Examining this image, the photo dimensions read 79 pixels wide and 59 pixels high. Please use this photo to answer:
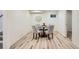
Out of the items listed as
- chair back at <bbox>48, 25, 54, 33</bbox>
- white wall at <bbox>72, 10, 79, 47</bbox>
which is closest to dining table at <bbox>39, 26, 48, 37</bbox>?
chair back at <bbox>48, 25, 54, 33</bbox>

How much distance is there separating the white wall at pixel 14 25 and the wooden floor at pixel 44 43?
11 cm

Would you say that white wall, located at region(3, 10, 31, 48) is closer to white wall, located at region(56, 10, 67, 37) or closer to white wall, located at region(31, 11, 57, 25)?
white wall, located at region(31, 11, 57, 25)

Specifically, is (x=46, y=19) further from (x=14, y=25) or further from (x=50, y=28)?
(x=14, y=25)

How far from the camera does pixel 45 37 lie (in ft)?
8.30

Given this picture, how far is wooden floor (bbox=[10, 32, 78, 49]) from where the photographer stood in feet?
8.04

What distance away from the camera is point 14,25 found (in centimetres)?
248

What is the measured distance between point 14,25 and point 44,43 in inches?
29.4

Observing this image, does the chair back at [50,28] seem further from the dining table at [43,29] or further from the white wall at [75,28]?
the white wall at [75,28]

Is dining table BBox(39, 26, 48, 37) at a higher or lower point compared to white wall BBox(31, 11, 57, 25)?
lower

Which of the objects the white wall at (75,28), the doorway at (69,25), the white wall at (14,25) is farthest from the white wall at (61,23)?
the white wall at (14,25)

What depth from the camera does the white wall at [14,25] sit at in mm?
2444

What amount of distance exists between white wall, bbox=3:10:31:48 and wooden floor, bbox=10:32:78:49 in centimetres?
11
